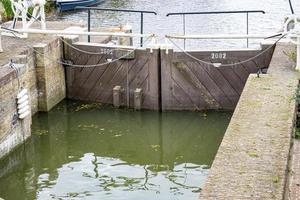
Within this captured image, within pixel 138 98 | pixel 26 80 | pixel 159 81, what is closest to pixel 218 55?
pixel 159 81

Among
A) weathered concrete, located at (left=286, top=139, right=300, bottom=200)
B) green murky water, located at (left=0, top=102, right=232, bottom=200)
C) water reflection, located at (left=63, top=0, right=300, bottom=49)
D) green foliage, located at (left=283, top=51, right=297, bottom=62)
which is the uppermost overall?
water reflection, located at (left=63, top=0, right=300, bottom=49)

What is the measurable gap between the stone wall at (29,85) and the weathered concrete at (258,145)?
470 cm

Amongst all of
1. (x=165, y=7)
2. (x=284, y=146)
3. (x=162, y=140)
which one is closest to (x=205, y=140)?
(x=162, y=140)

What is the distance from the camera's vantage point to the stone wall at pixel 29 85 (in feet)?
42.9

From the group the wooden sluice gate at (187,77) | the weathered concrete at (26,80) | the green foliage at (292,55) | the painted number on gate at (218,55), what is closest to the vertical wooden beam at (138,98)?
the wooden sluice gate at (187,77)

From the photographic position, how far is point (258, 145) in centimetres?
930

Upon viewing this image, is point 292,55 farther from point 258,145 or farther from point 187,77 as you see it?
point 258,145

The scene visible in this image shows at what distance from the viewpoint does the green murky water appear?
12.1 metres

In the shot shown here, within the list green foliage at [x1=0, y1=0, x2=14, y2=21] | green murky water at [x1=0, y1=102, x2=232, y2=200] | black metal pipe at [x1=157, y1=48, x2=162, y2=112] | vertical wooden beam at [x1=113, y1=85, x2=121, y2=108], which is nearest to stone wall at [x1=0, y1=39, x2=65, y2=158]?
green murky water at [x1=0, y1=102, x2=232, y2=200]

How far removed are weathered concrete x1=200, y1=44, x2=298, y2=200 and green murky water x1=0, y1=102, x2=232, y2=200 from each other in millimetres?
1915

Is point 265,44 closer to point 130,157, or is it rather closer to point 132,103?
point 132,103

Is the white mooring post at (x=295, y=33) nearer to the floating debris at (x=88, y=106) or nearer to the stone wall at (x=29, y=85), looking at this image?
the floating debris at (x=88, y=106)

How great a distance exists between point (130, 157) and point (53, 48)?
443 centimetres

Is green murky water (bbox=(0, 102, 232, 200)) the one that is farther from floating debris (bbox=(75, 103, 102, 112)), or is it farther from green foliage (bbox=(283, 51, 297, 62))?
green foliage (bbox=(283, 51, 297, 62))
